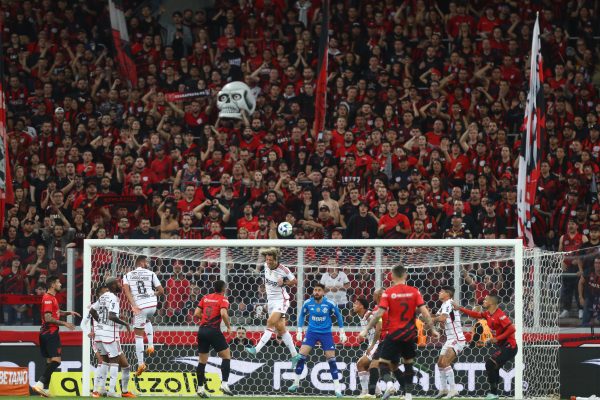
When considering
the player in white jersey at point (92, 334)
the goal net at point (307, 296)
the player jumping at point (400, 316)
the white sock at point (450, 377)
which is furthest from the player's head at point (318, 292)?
the player in white jersey at point (92, 334)

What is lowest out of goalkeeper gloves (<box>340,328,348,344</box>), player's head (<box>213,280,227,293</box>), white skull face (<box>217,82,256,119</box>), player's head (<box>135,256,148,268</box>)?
goalkeeper gloves (<box>340,328,348,344</box>)

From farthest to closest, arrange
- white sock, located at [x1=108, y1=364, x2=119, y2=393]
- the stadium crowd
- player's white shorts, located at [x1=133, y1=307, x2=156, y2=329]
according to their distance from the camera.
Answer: the stadium crowd < player's white shorts, located at [x1=133, y1=307, x2=156, y2=329] < white sock, located at [x1=108, y1=364, x2=119, y2=393]

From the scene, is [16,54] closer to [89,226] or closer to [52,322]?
[89,226]

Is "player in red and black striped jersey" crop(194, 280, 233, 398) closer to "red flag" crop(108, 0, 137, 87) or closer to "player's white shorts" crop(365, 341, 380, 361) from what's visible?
"player's white shorts" crop(365, 341, 380, 361)

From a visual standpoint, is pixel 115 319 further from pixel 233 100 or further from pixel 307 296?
pixel 233 100

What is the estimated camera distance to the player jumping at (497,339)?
17250mm

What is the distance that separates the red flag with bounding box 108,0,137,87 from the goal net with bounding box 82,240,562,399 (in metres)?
6.58

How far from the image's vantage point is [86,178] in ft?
72.3

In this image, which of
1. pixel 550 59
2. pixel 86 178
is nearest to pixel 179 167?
pixel 86 178

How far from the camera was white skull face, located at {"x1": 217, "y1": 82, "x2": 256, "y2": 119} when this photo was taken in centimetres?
2328

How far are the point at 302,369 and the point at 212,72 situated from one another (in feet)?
27.0

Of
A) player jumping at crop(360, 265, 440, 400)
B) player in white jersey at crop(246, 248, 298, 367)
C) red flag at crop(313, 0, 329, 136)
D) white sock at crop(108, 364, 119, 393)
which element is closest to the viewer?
player jumping at crop(360, 265, 440, 400)

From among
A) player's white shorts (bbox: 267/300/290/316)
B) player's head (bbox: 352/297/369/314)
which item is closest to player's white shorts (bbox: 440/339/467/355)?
player's head (bbox: 352/297/369/314)

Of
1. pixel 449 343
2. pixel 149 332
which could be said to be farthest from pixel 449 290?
pixel 149 332
